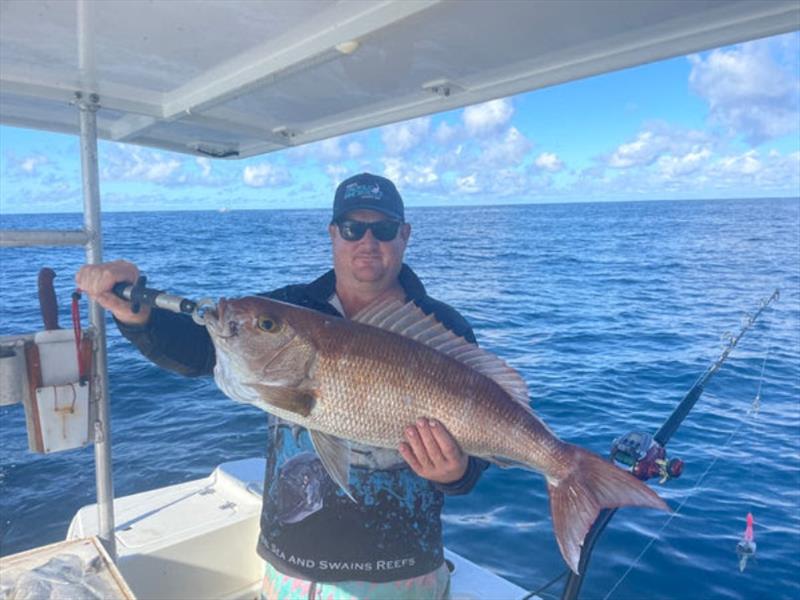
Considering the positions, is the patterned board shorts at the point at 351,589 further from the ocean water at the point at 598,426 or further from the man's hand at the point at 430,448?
the ocean water at the point at 598,426

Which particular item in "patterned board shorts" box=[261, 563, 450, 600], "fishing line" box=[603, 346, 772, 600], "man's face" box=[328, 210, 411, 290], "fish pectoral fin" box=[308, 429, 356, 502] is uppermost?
"man's face" box=[328, 210, 411, 290]

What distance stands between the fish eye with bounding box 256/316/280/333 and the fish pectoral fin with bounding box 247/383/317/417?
26 cm

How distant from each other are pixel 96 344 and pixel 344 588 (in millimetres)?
1884

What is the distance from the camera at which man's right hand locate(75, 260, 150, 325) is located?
2637 millimetres

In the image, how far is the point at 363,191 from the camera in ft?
10.4

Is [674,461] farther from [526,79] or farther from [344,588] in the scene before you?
[526,79]

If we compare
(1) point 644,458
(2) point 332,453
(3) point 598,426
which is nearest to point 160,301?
(2) point 332,453

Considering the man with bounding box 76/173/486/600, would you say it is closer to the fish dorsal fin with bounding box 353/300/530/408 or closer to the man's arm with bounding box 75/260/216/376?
the man's arm with bounding box 75/260/216/376

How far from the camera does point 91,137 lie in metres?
3.20

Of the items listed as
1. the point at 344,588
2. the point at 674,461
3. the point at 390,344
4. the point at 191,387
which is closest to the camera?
the point at 390,344

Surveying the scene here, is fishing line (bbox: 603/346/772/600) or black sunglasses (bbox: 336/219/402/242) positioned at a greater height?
black sunglasses (bbox: 336/219/402/242)

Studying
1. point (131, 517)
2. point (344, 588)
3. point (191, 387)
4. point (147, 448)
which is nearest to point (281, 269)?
point (191, 387)

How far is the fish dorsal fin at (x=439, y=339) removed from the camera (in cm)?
253

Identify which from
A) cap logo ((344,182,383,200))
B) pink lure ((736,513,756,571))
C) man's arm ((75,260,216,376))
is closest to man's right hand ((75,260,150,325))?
man's arm ((75,260,216,376))
